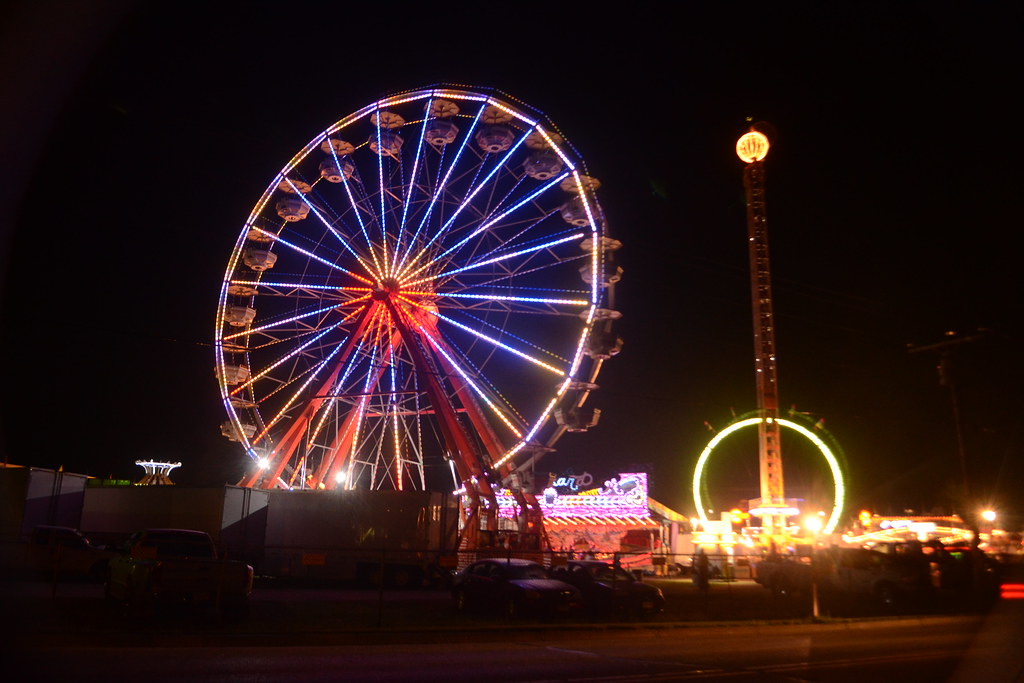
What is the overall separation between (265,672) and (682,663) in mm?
5619

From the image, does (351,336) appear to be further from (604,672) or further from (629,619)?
(604,672)

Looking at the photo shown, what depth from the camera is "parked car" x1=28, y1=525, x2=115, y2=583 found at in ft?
68.5

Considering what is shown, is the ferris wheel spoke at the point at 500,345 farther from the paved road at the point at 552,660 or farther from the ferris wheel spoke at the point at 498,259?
the paved road at the point at 552,660

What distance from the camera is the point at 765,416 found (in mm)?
34188

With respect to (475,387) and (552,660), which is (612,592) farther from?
(475,387)

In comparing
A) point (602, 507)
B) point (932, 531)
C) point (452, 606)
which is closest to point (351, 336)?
Result: point (452, 606)

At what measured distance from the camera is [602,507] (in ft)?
144

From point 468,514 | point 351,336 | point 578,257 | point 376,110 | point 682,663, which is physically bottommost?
point 682,663

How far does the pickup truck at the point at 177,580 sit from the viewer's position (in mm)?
14453

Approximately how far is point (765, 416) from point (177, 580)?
25.2 meters

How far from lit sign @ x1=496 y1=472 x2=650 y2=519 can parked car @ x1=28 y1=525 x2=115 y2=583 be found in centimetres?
2453

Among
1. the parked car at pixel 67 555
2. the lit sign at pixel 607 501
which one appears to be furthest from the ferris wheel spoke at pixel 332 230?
the lit sign at pixel 607 501

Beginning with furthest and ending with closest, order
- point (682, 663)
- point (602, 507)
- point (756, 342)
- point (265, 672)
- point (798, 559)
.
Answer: point (602, 507) → point (756, 342) → point (798, 559) → point (682, 663) → point (265, 672)

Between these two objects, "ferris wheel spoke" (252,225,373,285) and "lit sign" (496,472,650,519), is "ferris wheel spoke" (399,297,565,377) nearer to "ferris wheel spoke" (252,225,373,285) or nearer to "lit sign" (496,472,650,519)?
"ferris wheel spoke" (252,225,373,285)
